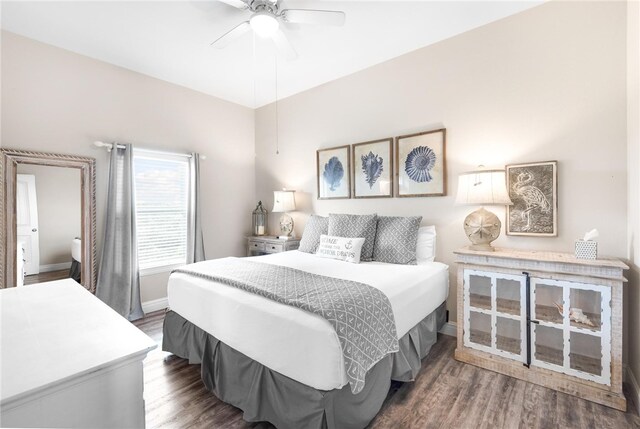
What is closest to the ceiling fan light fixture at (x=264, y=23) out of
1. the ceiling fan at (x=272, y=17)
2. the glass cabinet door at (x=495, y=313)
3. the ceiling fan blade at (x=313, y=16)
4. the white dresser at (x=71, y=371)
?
the ceiling fan at (x=272, y=17)

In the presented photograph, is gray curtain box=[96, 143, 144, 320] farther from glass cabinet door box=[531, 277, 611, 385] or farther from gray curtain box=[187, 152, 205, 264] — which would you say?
glass cabinet door box=[531, 277, 611, 385]

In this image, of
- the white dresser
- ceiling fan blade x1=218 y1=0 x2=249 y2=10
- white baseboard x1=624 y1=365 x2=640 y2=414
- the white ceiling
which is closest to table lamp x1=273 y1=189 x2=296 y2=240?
the white ceiling

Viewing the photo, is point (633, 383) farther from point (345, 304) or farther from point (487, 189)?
point (345, 304)

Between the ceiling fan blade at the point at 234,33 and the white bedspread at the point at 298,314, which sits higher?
the ceiling fan blade at the point at 234,33

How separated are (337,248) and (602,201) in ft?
6.85

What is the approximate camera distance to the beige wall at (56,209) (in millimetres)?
2738

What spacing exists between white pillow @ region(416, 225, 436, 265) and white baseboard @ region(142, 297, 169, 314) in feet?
9.51

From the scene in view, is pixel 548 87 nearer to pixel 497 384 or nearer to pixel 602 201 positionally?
pixel 602 201

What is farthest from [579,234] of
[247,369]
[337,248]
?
[247,369]

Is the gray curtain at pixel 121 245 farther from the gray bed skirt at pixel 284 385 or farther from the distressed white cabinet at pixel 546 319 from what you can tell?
the distressed white cabinet at pixel 546 319

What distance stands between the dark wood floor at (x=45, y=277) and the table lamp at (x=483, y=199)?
149 inches

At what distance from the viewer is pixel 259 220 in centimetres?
439

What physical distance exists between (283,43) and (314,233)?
190cm

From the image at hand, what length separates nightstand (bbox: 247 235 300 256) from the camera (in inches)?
151
